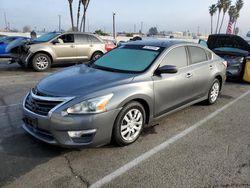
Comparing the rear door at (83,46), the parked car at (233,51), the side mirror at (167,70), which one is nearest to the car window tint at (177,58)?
the side mirror at (167,70)

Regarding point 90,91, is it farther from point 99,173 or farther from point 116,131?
point 99,173

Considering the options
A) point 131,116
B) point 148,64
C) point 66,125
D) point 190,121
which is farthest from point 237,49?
point 66,125

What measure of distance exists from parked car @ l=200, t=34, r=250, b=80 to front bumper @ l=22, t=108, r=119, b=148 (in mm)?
6934

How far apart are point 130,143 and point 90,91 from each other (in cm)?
104

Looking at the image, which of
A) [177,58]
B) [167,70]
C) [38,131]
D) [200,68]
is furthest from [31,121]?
[200,68]

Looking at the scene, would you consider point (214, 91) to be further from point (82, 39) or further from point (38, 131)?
point (82, 39)

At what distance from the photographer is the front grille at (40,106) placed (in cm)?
362

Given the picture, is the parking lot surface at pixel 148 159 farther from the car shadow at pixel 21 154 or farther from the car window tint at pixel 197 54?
the car window tint at pixel 197 54

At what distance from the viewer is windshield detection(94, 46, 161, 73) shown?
4547 millimetres

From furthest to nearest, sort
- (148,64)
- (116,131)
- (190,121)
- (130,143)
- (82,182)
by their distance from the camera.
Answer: (190,121)
(148,64)
(130,143)
(116,131)
(82,182)

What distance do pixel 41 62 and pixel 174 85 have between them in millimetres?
7500

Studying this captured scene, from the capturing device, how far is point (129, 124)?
406 centimetres

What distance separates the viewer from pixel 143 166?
354cm

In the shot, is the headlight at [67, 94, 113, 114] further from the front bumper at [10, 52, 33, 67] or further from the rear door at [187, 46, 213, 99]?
the front bumper at [10, 52, 33, 67]
